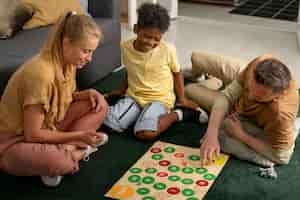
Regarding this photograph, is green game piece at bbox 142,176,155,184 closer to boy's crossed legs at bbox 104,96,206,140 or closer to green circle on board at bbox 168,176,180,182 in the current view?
green circle on board at bbox 168,176,180,182

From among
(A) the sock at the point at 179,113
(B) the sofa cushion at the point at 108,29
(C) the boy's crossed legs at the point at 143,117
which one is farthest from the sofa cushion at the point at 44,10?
(A) the sock at the point at 179,113

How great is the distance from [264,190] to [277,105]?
1.07 ft

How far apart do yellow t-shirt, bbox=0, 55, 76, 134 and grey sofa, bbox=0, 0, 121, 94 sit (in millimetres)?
440

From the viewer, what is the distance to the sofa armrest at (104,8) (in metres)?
3.05

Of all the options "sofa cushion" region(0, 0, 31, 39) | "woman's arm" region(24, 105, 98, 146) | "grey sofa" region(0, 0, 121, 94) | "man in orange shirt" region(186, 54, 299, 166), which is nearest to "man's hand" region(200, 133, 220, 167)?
"man in orange shirt" region(186, 54, 299, 166)

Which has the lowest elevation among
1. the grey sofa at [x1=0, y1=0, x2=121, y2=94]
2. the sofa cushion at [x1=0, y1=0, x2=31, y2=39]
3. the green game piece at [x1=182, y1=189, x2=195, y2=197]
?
the green game piece at [x1=182, y1=189, x2=195, y2=197]

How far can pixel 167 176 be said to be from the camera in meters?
2.01

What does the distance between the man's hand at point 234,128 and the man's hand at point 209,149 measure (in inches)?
3.3

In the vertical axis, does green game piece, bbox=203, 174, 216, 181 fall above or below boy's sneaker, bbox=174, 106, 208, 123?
below

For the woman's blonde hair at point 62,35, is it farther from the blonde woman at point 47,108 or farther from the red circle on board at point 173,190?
the red circle on board at point 173,190

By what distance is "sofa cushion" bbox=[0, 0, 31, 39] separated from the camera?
266 centimetres

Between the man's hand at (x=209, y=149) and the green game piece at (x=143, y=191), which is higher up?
the man's hand at (x=209, y=149)

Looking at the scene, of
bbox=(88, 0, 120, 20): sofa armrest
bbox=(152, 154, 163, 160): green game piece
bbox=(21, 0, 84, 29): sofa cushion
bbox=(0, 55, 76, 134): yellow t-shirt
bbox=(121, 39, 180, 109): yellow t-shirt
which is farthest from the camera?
bbox=(88, 0, 120, 20): sofa armrest

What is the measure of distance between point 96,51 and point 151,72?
1.91 ft
